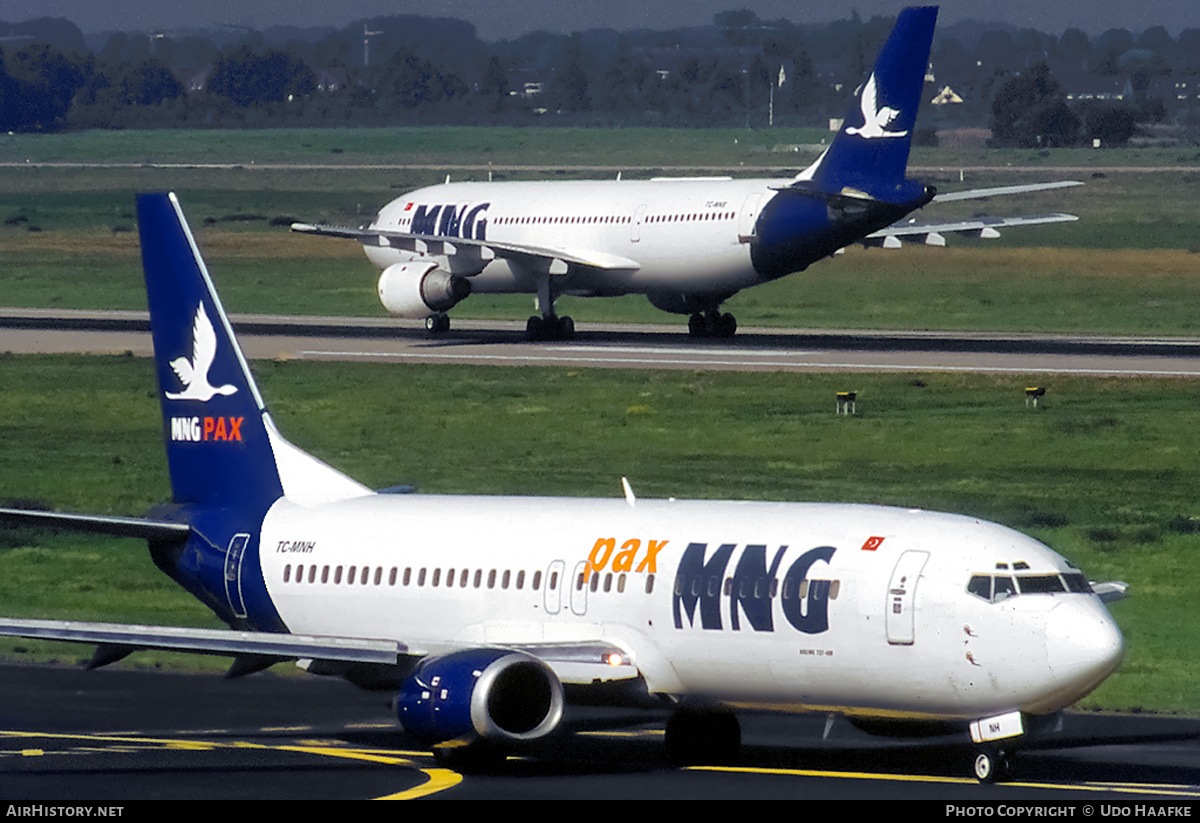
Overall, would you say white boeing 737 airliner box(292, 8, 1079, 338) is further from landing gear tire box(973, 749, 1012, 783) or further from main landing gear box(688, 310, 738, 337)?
landing gear tire box(973, 749, 1012, 783)

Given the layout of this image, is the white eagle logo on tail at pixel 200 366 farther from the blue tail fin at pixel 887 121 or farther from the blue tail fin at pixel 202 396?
the blue tail fin at pixel 887 121

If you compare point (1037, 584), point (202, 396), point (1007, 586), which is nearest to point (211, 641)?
point (202, 396)

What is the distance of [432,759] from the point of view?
32.6 metres

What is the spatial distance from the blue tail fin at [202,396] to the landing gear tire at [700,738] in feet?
24.8

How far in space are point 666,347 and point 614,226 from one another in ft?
22.7

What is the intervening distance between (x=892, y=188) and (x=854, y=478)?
2845 centimetres

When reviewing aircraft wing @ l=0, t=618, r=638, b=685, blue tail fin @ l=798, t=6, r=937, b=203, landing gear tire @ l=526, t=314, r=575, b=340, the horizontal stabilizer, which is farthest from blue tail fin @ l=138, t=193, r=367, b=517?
landing gear tire @ l=526, t=314, r=575, b=340

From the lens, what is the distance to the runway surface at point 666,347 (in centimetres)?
8294

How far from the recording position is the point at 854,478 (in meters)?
61.3

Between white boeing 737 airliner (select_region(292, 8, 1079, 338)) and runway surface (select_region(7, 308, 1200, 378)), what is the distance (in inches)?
87.8

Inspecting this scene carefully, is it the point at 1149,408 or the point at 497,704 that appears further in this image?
the point at 1149,408

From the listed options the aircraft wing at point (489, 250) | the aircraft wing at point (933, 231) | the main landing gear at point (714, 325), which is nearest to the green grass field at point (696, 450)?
the aircraft wing at point (933, 231)
